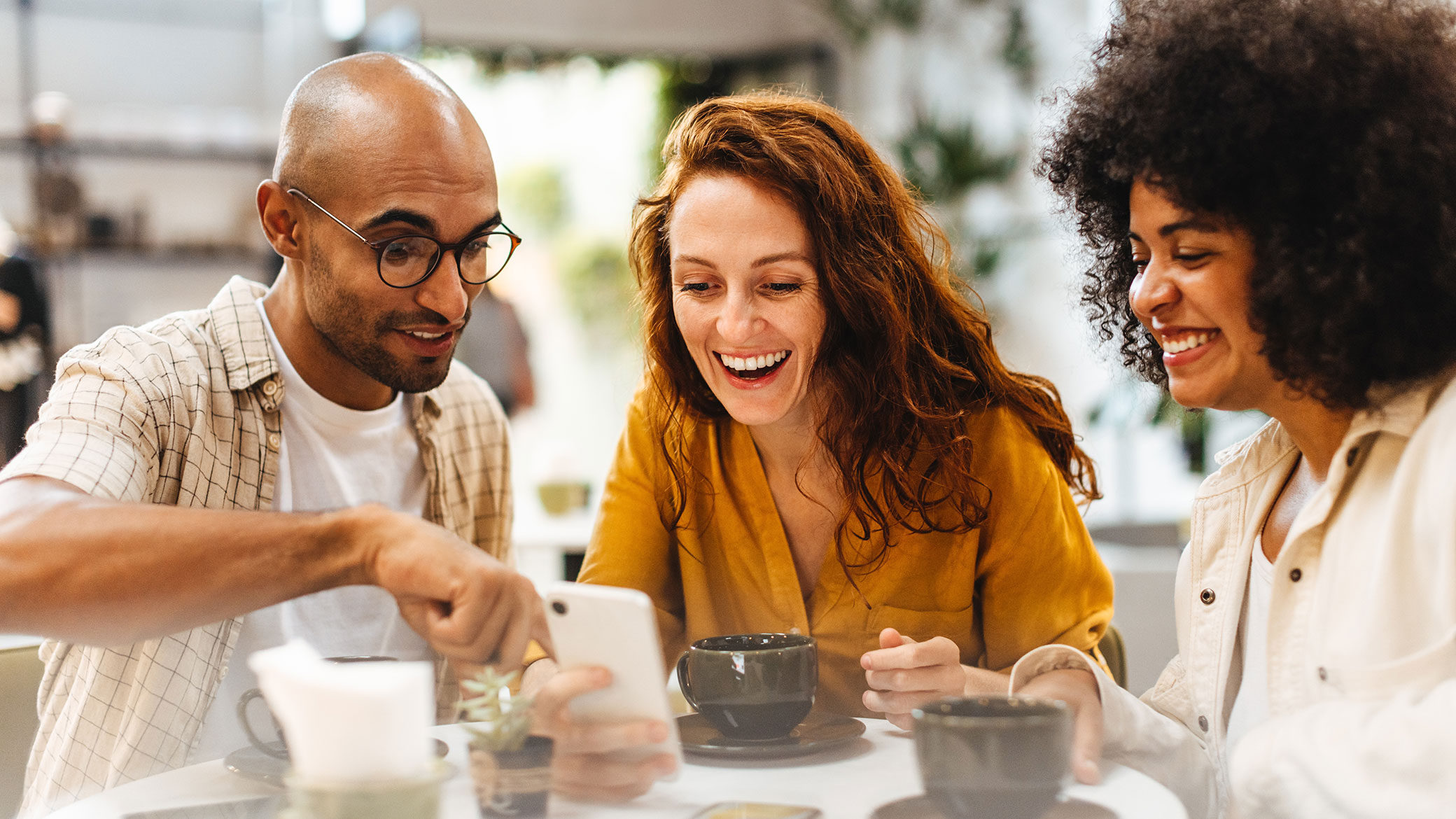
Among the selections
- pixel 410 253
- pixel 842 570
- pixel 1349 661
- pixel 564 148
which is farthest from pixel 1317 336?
pixel 564 148

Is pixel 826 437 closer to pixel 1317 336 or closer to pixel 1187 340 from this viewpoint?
pixel 1187 340

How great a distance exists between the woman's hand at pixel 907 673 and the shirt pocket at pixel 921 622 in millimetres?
325

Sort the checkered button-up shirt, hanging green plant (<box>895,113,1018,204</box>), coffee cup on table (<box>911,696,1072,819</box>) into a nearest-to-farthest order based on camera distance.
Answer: coffee cup on table (<box>911,696,1072,819</box>)
the checkered button-up shirt
hanging green plant (<box>895,113,1018,204</box>)

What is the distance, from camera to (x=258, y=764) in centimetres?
112

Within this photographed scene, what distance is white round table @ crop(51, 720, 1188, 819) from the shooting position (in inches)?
39.5

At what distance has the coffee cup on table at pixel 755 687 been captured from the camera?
1.15m

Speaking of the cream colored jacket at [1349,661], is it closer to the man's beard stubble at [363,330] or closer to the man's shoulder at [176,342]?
the man's beard stubble at [363,330]

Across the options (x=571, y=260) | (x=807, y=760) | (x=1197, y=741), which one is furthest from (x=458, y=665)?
(x=571, y=260)

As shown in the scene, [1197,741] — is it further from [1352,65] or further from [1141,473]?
[1141,473]

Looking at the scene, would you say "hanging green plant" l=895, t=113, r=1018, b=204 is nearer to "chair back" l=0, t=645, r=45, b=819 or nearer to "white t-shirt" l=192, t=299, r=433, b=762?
"white t-shirt" l=192, t=299, r=433, b=762

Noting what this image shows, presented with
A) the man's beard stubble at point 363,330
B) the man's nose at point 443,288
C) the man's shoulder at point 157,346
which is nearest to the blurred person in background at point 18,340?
the man's shoulder at point 157,346

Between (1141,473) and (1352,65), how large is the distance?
447 centimetres

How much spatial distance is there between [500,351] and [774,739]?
4747mm

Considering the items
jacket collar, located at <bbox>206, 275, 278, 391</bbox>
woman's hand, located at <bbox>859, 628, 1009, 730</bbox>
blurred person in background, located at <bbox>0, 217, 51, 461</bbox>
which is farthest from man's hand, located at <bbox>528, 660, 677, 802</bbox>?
blurred person in background, located at <bbox>0, 217, 51, 461</bbox>
